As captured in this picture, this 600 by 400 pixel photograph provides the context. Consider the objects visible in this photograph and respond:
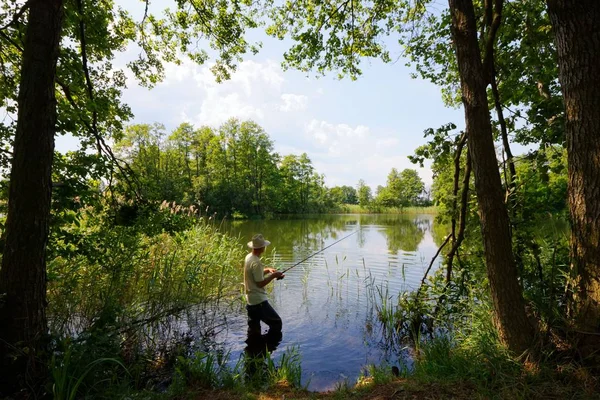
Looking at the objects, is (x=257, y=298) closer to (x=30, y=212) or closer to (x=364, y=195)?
(x=30, y=212)

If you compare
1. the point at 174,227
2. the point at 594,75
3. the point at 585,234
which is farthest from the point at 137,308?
the point at 594,75

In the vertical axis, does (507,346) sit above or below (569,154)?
below

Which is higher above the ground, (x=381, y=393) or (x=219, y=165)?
(x=219, y=165)

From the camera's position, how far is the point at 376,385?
3211 millimetres

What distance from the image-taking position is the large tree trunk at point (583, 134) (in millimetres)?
2621

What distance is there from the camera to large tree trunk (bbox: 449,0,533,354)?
2.99 m

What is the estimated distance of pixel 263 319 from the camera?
556 cm

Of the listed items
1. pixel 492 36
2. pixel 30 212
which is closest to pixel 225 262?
pixel 30 212

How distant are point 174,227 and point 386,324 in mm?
4021

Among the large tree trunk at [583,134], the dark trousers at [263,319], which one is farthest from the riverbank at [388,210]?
the large tree trunk at [583,134]

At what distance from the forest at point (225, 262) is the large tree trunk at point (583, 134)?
1cm

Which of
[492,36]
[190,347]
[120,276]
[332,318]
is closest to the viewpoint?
[492,36]

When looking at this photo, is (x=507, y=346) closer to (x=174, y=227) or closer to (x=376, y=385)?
(x=376, y=385)

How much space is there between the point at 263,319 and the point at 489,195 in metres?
4.02
